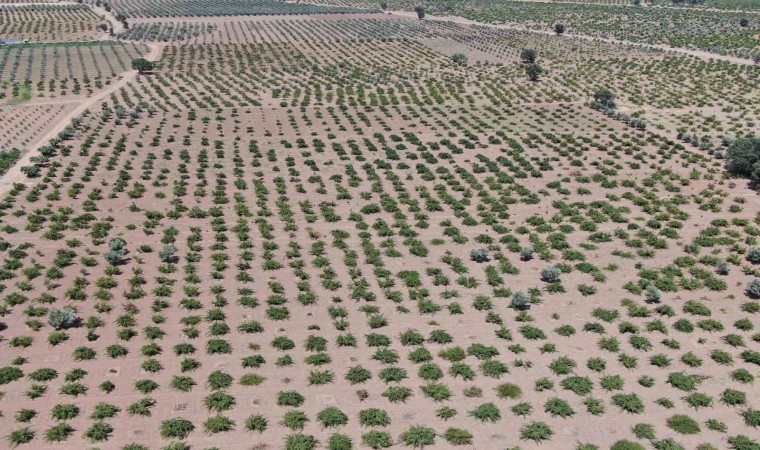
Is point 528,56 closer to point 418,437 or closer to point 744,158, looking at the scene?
point 744,158

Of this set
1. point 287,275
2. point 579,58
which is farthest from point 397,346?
point 579,58

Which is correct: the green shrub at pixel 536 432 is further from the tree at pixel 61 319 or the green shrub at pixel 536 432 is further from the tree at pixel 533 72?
the tree at pixel 533 72

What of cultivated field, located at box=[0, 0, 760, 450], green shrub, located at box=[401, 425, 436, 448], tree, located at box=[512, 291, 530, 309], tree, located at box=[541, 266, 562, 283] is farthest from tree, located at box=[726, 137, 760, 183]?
green shrub, located at box=[401, 425, 436, 448]

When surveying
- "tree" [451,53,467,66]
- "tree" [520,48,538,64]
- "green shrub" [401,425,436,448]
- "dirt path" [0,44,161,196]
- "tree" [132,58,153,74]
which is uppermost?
"tree" [520,48,538,64]

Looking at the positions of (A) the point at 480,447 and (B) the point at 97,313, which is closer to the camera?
(A) the point at 480,447

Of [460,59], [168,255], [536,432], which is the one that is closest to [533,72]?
[460,59]

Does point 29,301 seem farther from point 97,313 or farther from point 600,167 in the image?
point 600,167

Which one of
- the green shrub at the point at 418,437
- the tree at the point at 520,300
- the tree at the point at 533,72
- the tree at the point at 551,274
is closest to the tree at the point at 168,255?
the green shrub at the point at 418,437

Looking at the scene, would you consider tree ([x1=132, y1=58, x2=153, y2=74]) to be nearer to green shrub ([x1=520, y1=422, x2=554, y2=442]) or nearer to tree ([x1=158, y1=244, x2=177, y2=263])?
tree ([x1=158, y1=244, x2=177, y2=263])
